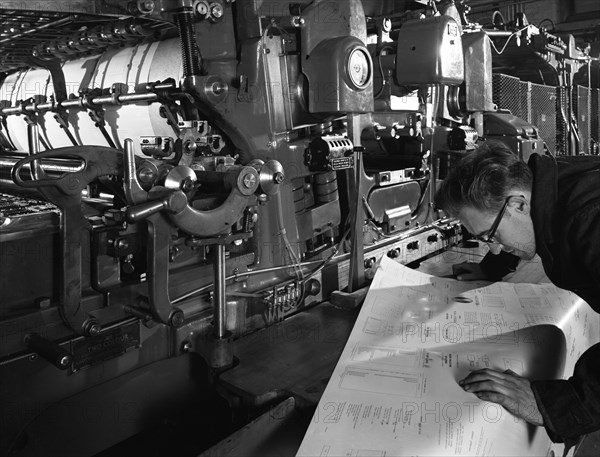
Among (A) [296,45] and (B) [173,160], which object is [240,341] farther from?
(A) [296,45]

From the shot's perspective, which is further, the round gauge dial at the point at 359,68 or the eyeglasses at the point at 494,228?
the round gauge dial at the point at 359,68

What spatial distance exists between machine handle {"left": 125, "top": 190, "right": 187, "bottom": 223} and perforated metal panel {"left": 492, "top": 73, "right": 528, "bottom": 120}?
292 centimetres

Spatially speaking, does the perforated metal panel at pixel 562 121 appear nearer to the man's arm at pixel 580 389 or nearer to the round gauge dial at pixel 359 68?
the round gauge dial at pixel 359 68

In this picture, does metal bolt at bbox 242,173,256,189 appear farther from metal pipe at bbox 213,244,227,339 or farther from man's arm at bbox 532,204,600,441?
man's arm at bbox 532,204,600,441

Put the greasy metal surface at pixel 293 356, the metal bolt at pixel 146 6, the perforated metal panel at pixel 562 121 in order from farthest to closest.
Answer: the perforated metal panel at pixel 562 121 < the metal bolt at pixel 146 6 < the greasy metal surface at pixel 293 356

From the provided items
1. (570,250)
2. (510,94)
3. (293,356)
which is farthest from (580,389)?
(510,94)

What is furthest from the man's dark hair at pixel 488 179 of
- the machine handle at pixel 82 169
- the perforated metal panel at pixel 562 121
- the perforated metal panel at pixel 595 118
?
the perforated metal panel at pixel 595 118

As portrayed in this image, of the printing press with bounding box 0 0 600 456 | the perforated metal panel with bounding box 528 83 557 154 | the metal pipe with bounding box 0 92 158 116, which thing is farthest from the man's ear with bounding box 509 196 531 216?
the perforated metal panel with bounding box 528 83 557 154

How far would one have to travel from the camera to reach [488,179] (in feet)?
4.21

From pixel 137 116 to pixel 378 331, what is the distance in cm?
126

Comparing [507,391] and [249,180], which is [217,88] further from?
[507,391]

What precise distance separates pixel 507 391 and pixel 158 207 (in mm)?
892

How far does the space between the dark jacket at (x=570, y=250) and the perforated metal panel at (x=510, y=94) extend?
2544 mm

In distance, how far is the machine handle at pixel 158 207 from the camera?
122 cm
